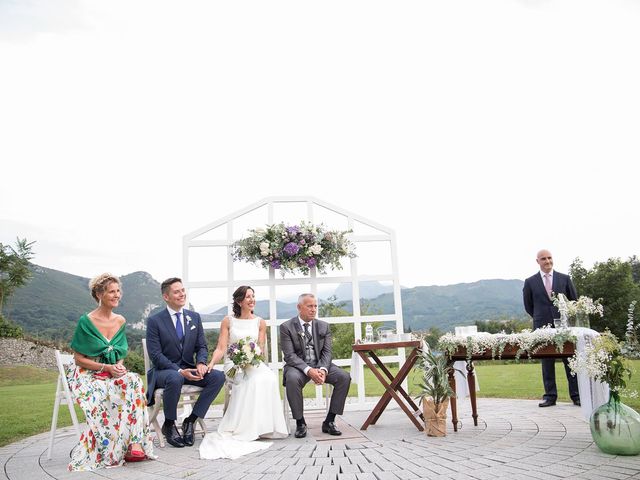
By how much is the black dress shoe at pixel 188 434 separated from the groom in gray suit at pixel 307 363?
3.65 ft

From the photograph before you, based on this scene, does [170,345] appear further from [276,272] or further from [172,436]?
[276,272]

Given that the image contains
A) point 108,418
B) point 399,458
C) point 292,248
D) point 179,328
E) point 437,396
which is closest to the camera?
point 399,458

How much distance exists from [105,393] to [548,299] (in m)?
5.85

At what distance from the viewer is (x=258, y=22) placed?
1027 centimetres

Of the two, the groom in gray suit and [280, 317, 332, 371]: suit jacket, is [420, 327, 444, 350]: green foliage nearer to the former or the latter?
the groom in gray suit

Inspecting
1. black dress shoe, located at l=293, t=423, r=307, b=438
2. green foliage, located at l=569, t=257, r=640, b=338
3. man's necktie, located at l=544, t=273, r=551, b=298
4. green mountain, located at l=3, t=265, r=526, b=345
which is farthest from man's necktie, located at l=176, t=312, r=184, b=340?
green foliage, located at l=569, t=257, r=640, b=338

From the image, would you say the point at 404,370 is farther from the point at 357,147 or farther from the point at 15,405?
the point at 15,405

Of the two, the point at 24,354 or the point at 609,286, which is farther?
the point at 609,286

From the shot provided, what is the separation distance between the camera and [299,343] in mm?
6039

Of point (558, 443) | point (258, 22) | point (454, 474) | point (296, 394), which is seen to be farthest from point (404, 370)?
A: point (258, 22)

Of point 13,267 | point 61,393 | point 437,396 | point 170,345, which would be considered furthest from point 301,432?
point 13,267

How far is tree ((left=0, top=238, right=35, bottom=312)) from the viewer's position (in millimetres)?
34625

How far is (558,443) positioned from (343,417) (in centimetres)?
327

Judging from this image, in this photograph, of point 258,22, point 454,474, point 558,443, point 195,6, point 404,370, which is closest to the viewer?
point 454,474
